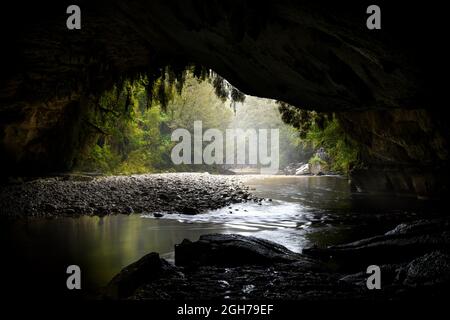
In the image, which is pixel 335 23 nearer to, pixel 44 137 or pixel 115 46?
pixel 115 46

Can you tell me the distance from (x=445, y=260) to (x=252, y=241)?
8.89 ft

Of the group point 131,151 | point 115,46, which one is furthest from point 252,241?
point 131,151

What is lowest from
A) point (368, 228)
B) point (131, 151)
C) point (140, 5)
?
point (368, 228)

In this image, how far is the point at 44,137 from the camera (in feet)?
47.0

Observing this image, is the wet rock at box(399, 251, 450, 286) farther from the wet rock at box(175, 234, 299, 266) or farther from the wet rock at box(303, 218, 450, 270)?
the wet rock at box(175, 234, 299, 266)

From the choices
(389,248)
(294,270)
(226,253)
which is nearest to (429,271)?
(389,248)

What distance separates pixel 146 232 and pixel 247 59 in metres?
4.79

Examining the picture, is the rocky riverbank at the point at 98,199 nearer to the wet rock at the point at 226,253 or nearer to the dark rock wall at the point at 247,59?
the dark rock wall at the point at 247,59

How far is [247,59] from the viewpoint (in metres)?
8.72

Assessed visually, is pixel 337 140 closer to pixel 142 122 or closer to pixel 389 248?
pixel 389 248

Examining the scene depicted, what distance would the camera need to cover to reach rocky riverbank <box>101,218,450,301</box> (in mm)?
3875

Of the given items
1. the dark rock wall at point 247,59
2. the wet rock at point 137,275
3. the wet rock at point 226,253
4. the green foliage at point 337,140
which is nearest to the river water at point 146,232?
the wet rock at point 137,275

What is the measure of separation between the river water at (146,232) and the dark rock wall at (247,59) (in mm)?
3033

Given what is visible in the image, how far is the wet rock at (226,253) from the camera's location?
5230mm
